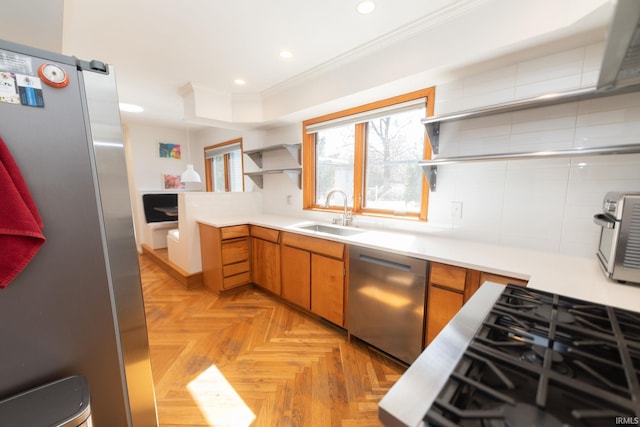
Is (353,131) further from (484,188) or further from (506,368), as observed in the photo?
(506,368)

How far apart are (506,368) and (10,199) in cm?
137

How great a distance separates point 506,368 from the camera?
1.70ft

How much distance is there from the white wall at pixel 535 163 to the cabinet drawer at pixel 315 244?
32.8 inches

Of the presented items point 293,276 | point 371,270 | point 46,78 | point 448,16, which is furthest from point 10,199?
point 448,16

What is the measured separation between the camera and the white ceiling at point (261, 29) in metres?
1.30

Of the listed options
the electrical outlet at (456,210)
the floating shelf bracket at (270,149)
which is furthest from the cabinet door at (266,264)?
the electrical outlet at (456,210)

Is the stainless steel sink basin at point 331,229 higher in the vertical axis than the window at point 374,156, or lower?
lower

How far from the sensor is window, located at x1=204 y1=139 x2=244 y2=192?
4.34 meters

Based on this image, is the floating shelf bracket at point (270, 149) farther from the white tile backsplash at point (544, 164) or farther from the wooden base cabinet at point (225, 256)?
the white tile backsplash at point (544, 164)

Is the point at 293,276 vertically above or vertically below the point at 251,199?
below

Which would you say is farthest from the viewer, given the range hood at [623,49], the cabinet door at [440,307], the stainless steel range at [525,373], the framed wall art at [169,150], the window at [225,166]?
the framed wall art at [169,150]

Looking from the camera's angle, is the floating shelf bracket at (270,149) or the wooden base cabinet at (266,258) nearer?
the wooden base cabinet at (266,258)

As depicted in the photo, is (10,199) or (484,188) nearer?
(10,199)

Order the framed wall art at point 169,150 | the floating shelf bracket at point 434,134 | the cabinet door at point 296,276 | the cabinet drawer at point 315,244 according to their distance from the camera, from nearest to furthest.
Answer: the floating shelf bracket at point 434,134 → the cabinet drawer at point 315,244 → the cabinet door at point 296,276 → the framed wall art at point 169,150
